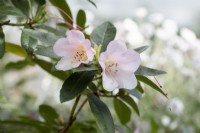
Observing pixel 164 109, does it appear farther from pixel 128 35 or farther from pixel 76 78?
pixel 76 78

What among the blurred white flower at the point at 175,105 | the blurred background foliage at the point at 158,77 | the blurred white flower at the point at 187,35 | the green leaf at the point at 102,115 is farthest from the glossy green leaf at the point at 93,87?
the blurred white flower at the point at 187,35

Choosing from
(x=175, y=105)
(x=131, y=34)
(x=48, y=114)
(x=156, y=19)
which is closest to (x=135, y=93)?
(x=48, y=114)

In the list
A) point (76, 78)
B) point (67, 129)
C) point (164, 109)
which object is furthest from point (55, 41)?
point (164, 109)

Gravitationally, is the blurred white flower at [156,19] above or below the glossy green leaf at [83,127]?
below

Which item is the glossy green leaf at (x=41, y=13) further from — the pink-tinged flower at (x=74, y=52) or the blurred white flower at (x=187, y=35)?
the blurred white flower at (x=187, y=35)

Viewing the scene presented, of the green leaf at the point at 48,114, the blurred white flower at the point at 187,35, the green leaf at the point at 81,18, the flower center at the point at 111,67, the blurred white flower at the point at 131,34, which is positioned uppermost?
the flower center at the point at 111,67

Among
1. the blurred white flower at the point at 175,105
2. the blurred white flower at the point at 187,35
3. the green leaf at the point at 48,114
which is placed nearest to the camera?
the green leaf at the point at 48,114

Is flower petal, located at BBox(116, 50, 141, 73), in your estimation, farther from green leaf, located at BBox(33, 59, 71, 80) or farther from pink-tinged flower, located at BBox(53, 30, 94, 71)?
green leaf, located at BBox(33, 59, 71, 80)
